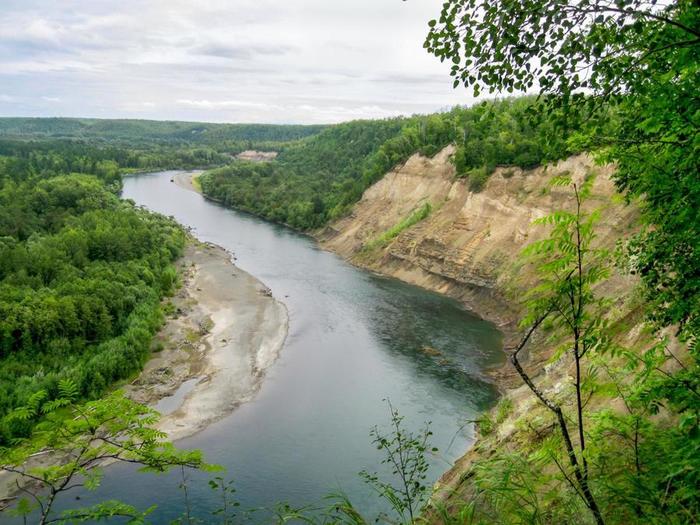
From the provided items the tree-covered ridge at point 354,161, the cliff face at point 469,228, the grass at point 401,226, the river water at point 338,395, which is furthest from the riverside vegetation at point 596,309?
the grass at point 401,226

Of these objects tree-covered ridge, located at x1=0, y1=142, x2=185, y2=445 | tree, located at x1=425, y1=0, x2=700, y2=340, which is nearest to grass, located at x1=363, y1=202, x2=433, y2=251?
tree-covered ridge, located at x1=0, y1=142, x2=185, y2=445

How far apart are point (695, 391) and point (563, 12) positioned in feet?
11.2

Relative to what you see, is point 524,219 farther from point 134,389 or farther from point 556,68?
point 556,68

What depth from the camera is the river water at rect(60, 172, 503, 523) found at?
2106 centimetres

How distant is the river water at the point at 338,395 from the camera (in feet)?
69.1

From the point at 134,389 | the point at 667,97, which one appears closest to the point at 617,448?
the point at 667,97

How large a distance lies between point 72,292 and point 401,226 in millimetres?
35121

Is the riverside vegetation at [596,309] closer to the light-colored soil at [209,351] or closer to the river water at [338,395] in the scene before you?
the river water at [338,395]

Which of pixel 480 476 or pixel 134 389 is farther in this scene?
pixel 134 389

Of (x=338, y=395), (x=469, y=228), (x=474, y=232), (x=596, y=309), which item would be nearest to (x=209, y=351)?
(x=338, y=395)

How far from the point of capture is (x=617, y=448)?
5.72 metres

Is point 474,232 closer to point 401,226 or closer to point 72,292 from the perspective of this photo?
point 401,226

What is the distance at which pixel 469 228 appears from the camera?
51719 mm

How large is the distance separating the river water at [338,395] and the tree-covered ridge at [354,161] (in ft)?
46.2
